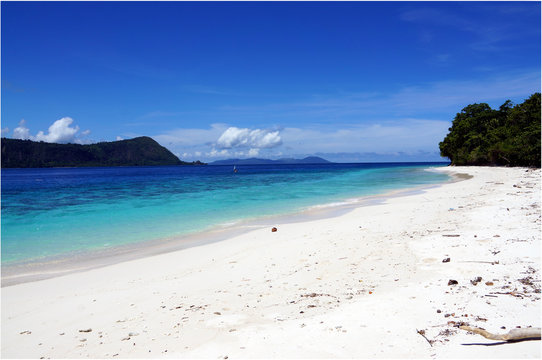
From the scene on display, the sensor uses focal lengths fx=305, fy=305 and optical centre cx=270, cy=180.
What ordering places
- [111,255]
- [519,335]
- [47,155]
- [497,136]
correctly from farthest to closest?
1. [47,155]
2. [497,136]
3. [111,255]
4. [519,335]

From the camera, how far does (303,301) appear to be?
5438 mm

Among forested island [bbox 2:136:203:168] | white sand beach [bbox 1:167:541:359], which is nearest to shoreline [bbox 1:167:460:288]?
white sand beach [bbox 1:167:541:359]

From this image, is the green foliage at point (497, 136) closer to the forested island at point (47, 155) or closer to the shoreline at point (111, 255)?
the shoreline at point (111, 255)

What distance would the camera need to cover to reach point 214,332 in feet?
15.0

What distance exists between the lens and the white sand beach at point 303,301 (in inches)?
156

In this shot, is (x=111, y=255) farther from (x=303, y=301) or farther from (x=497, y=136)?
(x=497, y=136)

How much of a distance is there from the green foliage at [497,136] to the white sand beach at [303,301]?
4064 centimetres

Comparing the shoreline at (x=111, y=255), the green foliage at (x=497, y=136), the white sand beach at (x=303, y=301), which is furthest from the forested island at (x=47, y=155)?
the white sand beach at (x=303, y=301)

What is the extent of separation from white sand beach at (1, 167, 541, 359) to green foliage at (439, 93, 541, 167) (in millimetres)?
40636

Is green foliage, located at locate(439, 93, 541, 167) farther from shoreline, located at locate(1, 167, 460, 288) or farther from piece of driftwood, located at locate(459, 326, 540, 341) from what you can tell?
piece of driftwood, located at locate(459, 326, 540, 341)

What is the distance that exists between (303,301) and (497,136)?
5938cm

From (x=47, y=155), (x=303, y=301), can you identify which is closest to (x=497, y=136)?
(x=303, y=301)

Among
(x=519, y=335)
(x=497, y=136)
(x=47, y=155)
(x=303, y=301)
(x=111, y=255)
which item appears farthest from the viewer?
(x=47, y=155)

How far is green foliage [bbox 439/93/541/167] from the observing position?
4066cm
